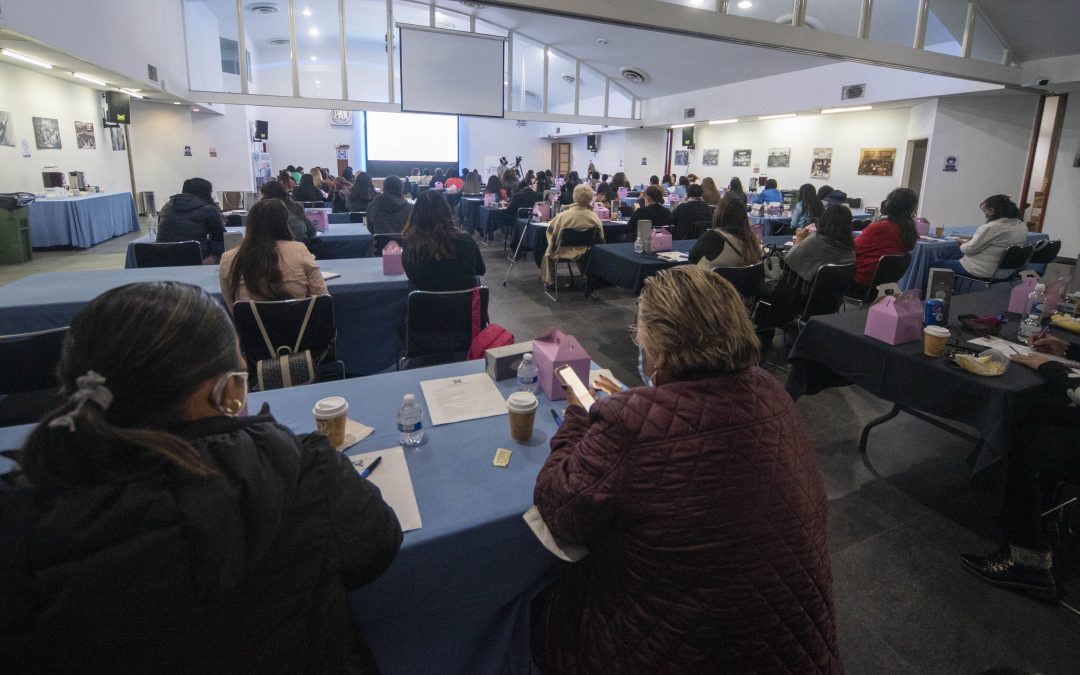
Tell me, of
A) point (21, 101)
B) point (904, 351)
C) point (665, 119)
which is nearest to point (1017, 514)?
point (904, 351)

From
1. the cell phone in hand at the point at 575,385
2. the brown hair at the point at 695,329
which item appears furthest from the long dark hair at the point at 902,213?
the brown hair at the point at 695,329

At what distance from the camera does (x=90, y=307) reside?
0.78 meters

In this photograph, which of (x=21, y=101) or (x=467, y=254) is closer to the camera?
(x=467, y=254)

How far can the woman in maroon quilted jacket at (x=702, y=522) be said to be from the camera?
3.04ft

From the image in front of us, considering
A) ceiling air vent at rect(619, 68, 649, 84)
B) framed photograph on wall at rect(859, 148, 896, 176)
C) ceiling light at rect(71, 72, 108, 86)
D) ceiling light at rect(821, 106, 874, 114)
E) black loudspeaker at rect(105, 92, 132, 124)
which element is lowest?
framed photograph on wall at rect(859, 148, 896, 176)

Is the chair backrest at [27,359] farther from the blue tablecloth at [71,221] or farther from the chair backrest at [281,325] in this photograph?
the blue tablecloth at [71,221]

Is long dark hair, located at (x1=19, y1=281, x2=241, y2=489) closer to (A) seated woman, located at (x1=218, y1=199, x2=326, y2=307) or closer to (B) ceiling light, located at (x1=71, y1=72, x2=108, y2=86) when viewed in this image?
(A) seated woman, located at (x1=218, y1=199, x2=326, y2=307)

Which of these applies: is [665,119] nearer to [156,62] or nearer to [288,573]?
[156,62]

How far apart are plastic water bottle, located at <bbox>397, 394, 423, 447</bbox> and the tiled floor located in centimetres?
144

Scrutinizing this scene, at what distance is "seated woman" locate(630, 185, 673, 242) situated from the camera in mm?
6398

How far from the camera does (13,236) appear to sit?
22.9 feet

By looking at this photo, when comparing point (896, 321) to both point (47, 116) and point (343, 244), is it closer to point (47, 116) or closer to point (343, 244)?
point (343, 244)

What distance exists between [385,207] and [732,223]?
326 cm

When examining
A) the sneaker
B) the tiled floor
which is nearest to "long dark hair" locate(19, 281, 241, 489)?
the tiled floor
